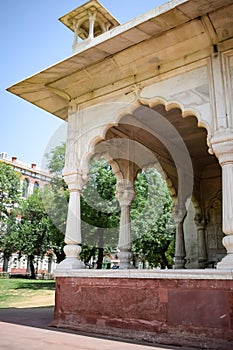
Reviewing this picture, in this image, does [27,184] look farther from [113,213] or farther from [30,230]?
[113,213]

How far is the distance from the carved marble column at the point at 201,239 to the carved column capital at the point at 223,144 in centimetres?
598

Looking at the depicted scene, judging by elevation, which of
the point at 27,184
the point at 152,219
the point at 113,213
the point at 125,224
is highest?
the point at 27,184

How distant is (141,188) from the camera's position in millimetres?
21469

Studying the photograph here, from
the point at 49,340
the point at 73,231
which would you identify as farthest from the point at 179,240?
the point at 49,340

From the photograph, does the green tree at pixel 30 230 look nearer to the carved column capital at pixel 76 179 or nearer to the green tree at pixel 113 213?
the green tree at pixel 113 213

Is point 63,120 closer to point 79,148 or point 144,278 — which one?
point 79,148

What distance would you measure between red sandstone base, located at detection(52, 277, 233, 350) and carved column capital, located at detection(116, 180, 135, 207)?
3.28 metres

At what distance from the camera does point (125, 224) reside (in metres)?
9.02

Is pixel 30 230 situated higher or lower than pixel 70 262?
higher

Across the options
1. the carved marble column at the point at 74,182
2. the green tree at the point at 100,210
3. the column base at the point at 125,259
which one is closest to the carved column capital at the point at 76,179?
the carved marble column at the point at 74,182

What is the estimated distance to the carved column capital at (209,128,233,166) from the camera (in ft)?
18.0

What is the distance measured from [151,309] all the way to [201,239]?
588 cm

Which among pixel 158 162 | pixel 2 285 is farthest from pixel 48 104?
pixel 2 285

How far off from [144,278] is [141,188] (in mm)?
15724
